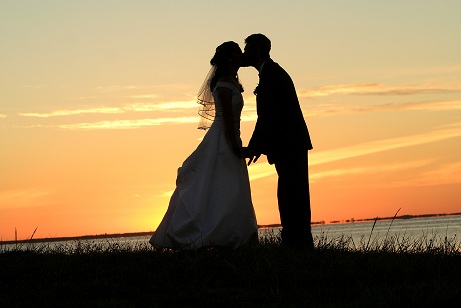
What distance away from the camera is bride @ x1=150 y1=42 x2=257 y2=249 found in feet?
36.0

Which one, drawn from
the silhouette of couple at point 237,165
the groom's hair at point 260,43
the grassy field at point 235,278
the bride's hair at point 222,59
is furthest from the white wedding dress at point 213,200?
the groom's hair at point 260,43

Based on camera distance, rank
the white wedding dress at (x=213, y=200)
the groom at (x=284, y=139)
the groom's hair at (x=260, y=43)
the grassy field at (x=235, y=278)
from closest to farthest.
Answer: the grassy field at (x=235, y=278), the white wedding dress at (x=213, y=200), the groom at (x=284, y=139), the groom's hair at (x=260, y=43)

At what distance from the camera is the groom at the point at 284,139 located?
11.1 meters

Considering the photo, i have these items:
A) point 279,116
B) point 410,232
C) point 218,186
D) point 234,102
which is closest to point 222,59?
point 234,102

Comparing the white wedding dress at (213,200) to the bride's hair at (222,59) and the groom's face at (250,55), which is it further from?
the groom's face at (250,55)

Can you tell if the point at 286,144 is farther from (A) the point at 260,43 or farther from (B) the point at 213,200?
(A) the point at 260,43

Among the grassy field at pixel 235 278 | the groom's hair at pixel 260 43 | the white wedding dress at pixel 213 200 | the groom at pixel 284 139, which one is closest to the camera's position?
the grassy field at pixel 235 278

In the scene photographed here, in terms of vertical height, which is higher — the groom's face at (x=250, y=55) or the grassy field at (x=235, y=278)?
the groom's face at (x=250, y=55)

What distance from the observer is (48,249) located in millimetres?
11883

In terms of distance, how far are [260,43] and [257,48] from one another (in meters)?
0.09

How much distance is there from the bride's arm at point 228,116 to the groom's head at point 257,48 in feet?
2.04

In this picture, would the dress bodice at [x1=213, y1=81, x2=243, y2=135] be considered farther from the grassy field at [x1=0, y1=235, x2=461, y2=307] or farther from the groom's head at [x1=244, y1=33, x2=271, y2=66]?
the grassy field at [x1=0, y1=235, x2=461, y2=307]

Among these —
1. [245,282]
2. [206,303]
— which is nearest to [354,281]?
[245,282]

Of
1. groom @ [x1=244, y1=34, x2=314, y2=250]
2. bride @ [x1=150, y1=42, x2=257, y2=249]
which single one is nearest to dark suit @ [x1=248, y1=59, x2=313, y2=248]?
groom @ [x1=244, y1=34, x2=314, y2=250]
